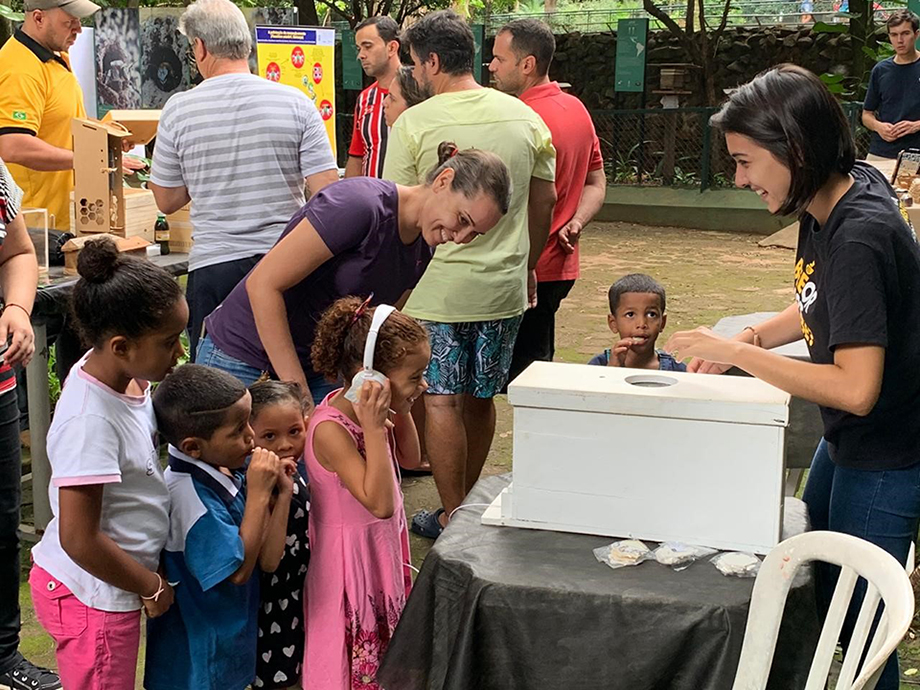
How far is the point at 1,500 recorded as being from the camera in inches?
103

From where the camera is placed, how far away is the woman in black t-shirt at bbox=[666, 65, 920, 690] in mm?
1896

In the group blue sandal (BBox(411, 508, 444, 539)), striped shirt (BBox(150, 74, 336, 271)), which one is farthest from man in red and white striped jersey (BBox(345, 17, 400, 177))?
blue sandal (BBox(411, 508, 444, 539))

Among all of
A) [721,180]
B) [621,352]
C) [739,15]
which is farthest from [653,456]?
[739,15]

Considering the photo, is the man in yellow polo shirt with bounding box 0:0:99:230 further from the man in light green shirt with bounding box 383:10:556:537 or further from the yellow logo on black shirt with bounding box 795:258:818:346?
the yellow logo on black shirt with bounding box 795:258:818:346

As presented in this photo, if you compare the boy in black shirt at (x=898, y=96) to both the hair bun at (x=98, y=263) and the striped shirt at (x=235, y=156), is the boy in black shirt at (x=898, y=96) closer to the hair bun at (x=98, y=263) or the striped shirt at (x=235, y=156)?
the striped shirt at (x=235, y=156)

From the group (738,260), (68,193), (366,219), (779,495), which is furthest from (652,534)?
(738,260)

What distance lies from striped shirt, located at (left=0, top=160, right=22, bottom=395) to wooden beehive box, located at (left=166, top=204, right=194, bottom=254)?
5.29 feet

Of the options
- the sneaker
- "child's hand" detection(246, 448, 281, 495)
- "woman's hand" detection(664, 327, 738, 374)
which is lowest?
the sneaker

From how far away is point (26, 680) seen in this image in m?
2.74

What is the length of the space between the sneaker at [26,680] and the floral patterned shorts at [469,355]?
1.38 metres

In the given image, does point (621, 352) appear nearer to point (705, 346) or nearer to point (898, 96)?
point (705, 346)

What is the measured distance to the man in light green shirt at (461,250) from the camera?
3.44m

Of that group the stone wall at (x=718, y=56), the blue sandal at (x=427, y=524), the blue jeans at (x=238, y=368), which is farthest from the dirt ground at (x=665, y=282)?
the stone wall at (x=718, y=56)

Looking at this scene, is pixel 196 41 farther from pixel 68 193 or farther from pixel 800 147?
pixel 800 147
